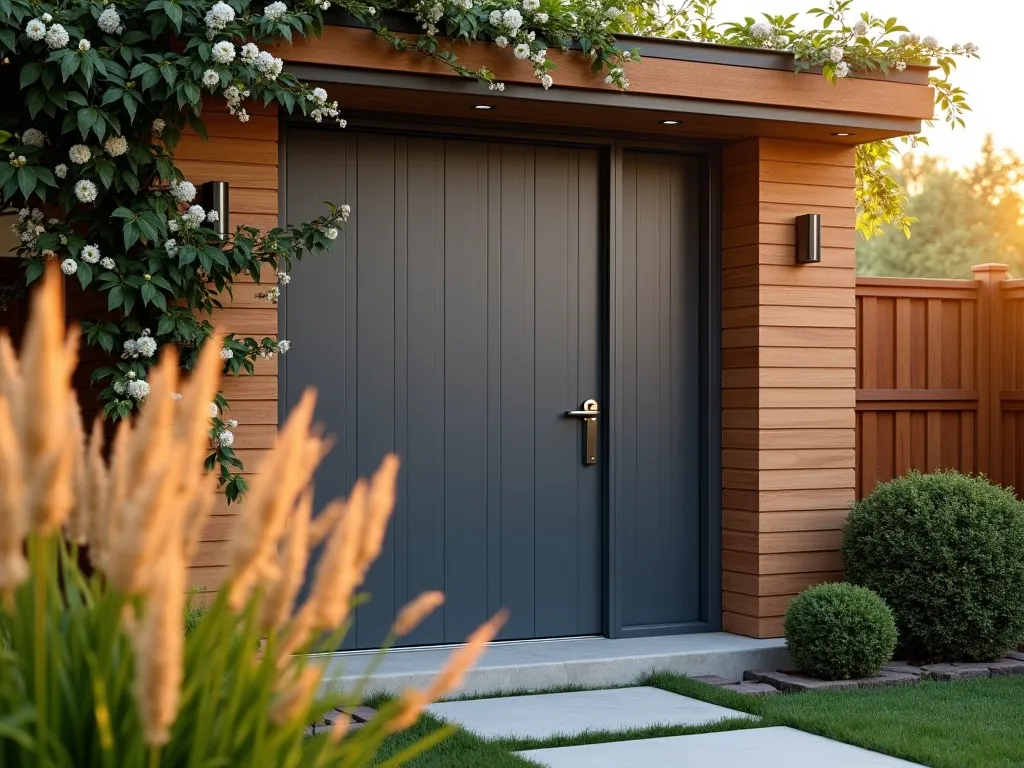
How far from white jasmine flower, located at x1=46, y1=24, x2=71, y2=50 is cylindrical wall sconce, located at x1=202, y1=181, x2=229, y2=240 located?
769 millimetres

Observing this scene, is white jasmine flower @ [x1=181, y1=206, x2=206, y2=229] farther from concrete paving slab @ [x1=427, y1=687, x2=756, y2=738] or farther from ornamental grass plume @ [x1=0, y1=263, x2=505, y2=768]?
ornamental grass plume @ [x1=0, y1=263, x2=505, y2=768]

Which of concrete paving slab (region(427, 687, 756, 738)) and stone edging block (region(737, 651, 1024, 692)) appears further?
stone edging block (region(737, 651, 1024, 692))

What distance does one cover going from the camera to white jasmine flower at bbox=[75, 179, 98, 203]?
173 inches

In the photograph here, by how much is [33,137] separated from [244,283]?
932 mm

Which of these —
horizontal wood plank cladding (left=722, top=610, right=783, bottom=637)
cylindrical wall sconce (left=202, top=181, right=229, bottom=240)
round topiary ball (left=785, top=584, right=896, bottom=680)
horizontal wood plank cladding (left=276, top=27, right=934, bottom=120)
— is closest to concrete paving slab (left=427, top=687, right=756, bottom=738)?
round topiary ball (left=785, top=584, right=896, bottom=680)

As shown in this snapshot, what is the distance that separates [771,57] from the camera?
5.53 metres

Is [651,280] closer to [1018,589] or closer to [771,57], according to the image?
[771,57]

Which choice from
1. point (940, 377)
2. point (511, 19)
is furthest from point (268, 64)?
point (940, 377)

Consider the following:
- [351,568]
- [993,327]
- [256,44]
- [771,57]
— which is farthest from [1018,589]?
[351,568]

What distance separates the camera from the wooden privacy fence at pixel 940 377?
21.8ft

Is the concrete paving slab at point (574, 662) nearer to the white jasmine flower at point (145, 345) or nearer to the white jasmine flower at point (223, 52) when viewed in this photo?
the white jasmine flower at point (145, 345)

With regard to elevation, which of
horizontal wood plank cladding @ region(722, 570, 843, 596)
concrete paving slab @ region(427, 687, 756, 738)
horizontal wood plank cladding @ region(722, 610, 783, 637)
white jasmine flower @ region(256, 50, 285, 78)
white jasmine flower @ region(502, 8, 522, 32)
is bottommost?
concrete paving slab @ region(427, 687, 756, 738)

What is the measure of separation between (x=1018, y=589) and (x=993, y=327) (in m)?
1.91

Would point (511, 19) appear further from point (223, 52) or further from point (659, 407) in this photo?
point (659, 407)
